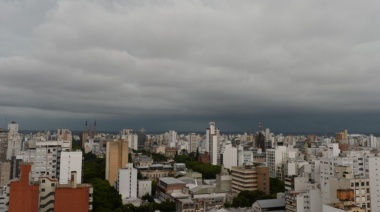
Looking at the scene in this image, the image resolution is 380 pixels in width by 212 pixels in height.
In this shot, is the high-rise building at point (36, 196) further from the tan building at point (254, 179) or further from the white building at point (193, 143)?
the white building at point (193, 143)

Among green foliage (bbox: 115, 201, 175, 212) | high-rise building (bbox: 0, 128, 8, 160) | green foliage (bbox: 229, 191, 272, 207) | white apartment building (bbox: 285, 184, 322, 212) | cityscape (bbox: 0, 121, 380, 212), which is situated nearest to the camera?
cityscape (bbox: 0, 121, 380, 212)

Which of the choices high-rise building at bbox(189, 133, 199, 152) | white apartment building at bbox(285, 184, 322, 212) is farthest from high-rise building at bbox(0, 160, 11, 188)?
high-rise building at bbox(189, 133, 199, 152)

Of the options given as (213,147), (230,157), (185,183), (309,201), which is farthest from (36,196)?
(213,147)

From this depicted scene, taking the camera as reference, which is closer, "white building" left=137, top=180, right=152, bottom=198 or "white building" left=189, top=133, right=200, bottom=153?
"white building" left=137, top=180, right=152, bottom=198

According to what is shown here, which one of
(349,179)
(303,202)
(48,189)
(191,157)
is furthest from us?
(191,157)

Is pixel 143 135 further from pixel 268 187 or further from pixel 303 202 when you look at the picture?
pixel 303 202

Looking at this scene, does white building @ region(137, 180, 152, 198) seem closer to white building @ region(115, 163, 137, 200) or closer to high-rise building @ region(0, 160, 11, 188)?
white building @ region(115, 163, 137, 200)

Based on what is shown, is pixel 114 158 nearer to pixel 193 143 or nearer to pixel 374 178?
pixel 374 178

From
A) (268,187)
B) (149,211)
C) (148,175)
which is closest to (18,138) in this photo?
(148,175)

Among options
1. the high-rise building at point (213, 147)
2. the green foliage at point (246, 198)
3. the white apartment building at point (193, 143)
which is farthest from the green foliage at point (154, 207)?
the white apartment building at point (193, 143)
